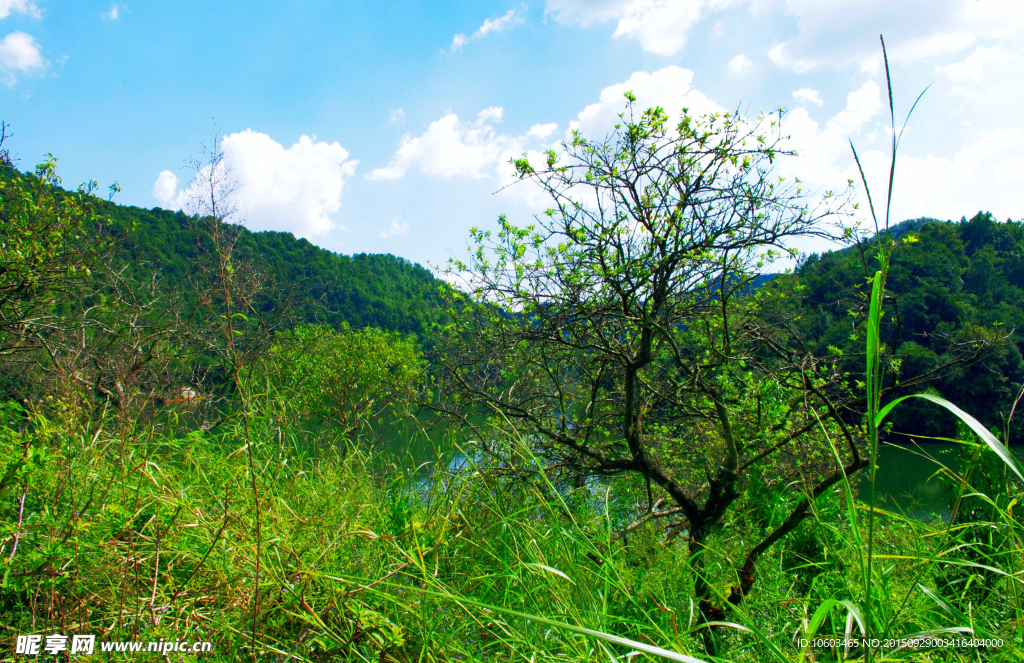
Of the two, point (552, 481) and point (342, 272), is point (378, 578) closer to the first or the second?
point (552, 481)

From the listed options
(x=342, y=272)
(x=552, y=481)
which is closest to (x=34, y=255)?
(x=552, y=481)

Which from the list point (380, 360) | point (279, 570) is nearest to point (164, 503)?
point (279, 570)

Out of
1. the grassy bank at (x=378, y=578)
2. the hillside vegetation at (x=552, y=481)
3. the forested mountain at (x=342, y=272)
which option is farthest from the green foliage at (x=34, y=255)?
the forested mountain at (x=342, y=272)

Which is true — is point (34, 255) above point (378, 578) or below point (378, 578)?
above

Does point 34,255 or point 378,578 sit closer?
point 378,578

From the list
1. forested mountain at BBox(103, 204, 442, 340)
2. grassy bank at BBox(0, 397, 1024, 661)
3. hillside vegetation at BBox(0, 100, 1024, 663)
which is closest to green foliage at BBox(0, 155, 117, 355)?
hillside vegetation at BBox(0, 100, 1024, 663)

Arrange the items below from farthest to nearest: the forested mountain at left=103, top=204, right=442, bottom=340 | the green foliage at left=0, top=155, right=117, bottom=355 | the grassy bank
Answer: the forested mountain at left=103, top=204, right=442, bottom=340 < the green foliage at left=0, top=155, right=117, bottom=355 < the grassy bank

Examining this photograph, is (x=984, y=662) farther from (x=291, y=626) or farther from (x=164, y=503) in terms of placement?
(x=164, y=503)

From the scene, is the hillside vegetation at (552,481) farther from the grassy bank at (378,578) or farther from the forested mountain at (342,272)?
the forested mountain at (342,272)

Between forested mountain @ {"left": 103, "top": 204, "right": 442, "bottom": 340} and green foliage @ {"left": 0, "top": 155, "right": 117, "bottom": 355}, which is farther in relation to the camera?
forested mountain @ {"left": 103, "top": 204, "right": 442, "bottom": 340}

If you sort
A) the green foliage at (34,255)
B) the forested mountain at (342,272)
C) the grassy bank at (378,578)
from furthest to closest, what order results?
the forested mountain at (342,272) < the green foliage at (34,255) < the grassy bank at (378,578)

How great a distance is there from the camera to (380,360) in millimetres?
20781

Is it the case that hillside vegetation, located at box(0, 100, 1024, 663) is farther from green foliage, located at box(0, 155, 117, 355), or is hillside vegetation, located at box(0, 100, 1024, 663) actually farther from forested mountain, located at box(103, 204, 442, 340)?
forested mountain, located at box(103, 204, 442, 340)

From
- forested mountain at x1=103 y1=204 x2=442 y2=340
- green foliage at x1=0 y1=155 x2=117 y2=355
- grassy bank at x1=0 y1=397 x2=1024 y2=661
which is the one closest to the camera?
grassy bank at x1=0 y1=397 x2=1024 y2=661
